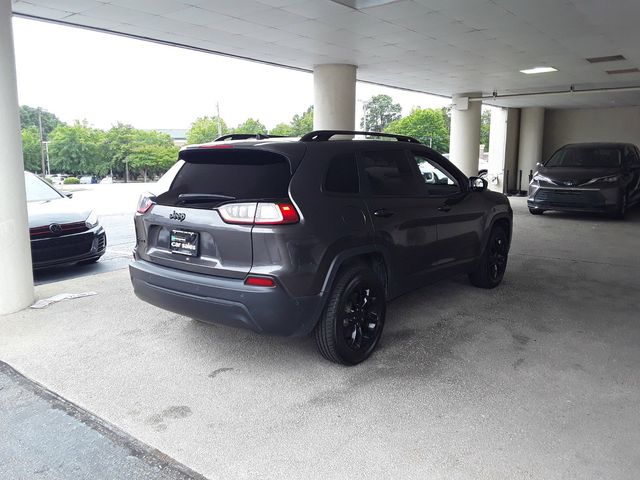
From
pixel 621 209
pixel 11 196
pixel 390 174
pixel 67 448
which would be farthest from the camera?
pixel 621 209

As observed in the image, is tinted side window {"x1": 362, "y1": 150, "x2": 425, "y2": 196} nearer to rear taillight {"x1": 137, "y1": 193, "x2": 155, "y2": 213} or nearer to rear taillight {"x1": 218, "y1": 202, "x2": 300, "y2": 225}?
rear taillight {"x1": 218, "y1": 202, "x2": 300, "y2": 225}

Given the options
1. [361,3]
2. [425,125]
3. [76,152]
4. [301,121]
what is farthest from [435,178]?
[425,125]

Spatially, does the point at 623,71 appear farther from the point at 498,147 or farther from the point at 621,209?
the point at 498,147

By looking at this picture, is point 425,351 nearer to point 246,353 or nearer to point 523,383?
point 523,383

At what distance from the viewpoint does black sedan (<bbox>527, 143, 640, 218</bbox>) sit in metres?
11.0

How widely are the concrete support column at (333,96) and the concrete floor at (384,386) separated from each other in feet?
21.9

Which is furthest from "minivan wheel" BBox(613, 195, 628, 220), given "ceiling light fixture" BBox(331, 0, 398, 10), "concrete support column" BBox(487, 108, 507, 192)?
"concrete support column" BBox(487, 108, 507, 192)

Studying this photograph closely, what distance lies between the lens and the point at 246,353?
392 cm

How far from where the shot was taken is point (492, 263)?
5652 millimetres

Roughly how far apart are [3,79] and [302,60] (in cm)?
714

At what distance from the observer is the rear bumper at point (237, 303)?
3172 mm

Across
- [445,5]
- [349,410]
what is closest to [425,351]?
[349,410]

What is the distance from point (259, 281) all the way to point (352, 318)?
0.84m

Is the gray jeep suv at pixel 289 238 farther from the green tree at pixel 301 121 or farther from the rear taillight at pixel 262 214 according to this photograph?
the green tree at pixel 301 121
